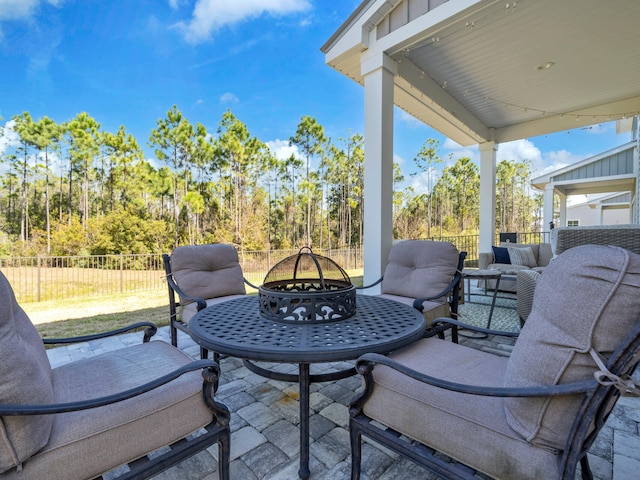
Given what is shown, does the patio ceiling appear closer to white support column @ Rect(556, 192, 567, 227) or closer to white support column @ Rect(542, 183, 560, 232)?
white support column @ Rect(542, 183, 560, 232)

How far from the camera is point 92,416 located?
1026 mm

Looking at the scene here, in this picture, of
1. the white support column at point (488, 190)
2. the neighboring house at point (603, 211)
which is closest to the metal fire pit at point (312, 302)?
the white support column at point (488, 190)

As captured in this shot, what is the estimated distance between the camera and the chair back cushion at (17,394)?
2.79 feet

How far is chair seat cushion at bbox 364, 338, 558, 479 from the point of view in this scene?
35.5 inches

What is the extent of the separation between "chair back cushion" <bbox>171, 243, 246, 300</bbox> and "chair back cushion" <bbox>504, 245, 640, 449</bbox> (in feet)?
8.15

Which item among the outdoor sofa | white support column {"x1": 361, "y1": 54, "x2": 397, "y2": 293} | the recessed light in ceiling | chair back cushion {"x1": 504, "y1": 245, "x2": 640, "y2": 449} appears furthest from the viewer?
the outdoor sofa

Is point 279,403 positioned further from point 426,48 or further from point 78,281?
point 78,281

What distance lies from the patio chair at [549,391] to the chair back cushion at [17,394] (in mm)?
1095

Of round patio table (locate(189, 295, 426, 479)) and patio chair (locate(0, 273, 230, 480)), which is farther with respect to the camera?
round patio table (locate(189, 295, 426, 479))

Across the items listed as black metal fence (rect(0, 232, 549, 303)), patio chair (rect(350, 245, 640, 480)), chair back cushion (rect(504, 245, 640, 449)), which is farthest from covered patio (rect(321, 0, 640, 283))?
black metal fence (rect(0, 232, 549, 303))

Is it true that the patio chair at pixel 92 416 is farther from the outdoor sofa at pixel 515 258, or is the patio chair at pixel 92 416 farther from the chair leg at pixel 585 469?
the outdoor sofa at pixel 515 258

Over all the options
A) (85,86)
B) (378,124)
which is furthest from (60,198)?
(378,124)

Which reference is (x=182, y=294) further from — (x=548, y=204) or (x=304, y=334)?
(x=548, y=204)

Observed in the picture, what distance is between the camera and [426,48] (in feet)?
12.3
